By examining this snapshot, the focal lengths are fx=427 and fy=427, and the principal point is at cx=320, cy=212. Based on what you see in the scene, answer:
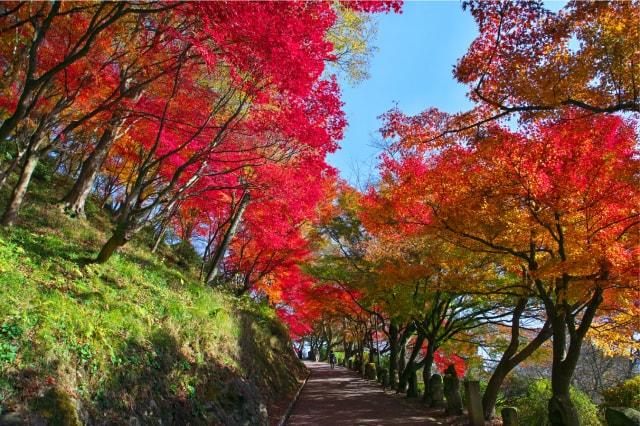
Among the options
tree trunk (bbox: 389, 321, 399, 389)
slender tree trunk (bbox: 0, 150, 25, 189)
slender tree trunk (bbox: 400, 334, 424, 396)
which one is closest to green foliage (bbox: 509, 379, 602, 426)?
slender tree trunk (bbox: 400, 334, 424, 396)

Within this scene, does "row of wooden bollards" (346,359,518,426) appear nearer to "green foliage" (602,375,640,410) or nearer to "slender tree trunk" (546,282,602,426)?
"slender tree trunk" (546,282,602,426)

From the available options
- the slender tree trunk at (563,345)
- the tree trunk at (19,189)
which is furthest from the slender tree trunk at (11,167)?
the slender tree trunk at (563,345)

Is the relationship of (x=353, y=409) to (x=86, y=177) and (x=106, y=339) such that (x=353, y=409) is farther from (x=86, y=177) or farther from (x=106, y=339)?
(x=86, y=177)

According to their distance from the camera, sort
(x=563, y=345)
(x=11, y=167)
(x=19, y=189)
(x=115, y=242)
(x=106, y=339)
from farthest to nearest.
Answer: (x=563, y=345), (x=19, y=189), (x=115, y=242), (x=11, y=167), (x=106, y=339)

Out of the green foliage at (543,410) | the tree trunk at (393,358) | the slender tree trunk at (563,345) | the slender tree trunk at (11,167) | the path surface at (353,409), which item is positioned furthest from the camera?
the tree trunk at (393,358)

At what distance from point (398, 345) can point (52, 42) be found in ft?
64.3

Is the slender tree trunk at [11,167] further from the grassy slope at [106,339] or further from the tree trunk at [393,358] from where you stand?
the tree trunk at [393,358]

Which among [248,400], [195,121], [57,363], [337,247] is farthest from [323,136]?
[337,247]

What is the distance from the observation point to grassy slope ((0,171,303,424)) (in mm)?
4395

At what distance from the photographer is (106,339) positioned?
18.4 ft

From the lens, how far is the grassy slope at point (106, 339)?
4.39 m

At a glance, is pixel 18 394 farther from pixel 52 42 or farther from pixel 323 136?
pixel 52 42

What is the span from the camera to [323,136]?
1075cm

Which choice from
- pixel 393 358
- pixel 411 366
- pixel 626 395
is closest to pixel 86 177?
pixel 411 366
